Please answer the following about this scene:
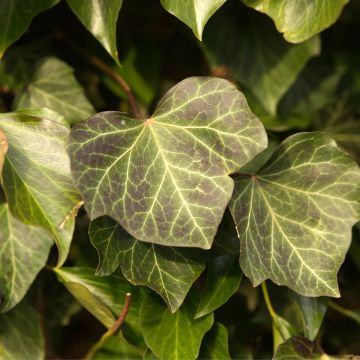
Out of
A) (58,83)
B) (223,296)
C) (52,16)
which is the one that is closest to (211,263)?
(223,296)

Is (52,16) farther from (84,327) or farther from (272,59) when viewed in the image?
(84,327)

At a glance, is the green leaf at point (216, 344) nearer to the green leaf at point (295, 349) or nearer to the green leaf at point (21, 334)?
the green leaf at point (295, 349)

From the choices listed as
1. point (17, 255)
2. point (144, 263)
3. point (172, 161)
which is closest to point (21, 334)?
point (17, 255)

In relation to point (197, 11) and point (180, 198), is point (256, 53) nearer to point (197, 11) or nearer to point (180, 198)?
point (197, 11)

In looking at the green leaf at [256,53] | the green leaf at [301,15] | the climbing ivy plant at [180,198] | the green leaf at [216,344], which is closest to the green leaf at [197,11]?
the climbing ivy plant at [180,198]

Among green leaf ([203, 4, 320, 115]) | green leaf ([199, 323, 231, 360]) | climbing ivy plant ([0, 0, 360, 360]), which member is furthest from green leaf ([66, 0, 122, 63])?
green leaf ([199, 323, 231, 360])

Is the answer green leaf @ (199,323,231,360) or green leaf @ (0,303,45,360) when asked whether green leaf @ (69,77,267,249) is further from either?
green leaf @ (0,303,45,360)
